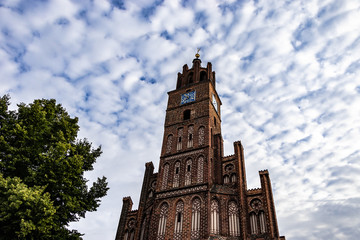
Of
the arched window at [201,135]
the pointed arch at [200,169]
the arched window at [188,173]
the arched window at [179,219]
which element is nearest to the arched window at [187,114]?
the arched window at [201,135]

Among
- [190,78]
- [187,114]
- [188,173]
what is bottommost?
[188,173]

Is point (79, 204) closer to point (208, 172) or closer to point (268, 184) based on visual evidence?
point (208, 172)

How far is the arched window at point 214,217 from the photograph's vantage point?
69.9 ft

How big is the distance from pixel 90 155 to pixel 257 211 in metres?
12.9

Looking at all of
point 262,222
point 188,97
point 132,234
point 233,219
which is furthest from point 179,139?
point 262,222

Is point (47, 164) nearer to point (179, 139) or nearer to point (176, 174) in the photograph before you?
point (176, 174)

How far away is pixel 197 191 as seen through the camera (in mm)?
23594

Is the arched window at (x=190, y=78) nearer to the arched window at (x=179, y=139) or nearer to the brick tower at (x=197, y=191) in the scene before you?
the brick tower at (x=197, y=191)

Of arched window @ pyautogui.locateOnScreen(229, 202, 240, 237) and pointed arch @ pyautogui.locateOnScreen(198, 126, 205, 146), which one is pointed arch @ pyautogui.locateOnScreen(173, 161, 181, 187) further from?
arched window @ pyautogui.locateOnScreen(229, 202, 240, 237)

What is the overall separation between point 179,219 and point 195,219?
55.1 inches

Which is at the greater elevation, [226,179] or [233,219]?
[226,179]

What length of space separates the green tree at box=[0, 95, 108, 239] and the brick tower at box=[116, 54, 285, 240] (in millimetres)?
7615

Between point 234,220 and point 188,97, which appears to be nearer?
point 234,220

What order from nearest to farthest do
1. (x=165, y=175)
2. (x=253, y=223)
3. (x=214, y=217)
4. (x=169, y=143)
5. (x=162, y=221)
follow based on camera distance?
1. (x=253, y=223)
2. (x=214, y=217)
3. (x=162, y=221)
4. (x=165, y=175)
5. (x=169, y=143)
